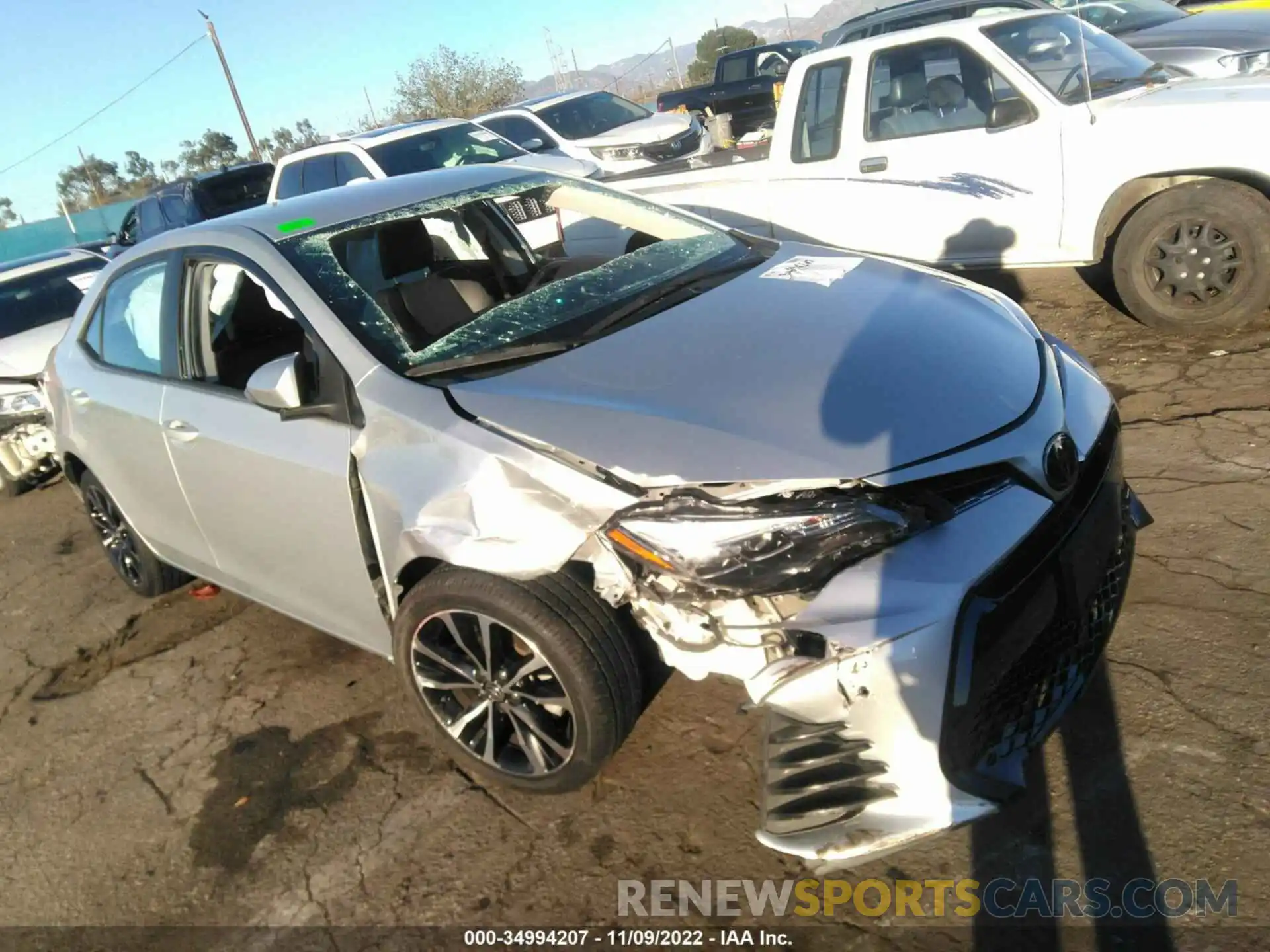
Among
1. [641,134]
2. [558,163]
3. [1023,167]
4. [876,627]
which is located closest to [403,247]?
[876,627]

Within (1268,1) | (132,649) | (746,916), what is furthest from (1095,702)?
(1268,1)

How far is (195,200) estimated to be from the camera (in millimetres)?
13320

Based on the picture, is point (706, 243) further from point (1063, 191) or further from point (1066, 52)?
point (1066, 52)

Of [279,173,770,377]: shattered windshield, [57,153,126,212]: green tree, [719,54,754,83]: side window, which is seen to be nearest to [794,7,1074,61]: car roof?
[279,173,770,377]: shattered windshield

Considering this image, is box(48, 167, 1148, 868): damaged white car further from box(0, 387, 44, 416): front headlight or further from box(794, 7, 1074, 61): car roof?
box(0, 387, 44, 416): front headlight

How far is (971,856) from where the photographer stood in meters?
2.39

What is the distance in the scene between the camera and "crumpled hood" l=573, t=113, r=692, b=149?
1073 cm

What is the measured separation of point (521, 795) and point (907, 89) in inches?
197

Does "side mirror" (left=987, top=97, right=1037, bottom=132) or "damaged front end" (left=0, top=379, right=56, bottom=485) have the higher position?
"side mirror" (left=987, top=97, right=1037, bottom=132)

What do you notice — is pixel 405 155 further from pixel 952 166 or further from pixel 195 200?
pixel 952 166

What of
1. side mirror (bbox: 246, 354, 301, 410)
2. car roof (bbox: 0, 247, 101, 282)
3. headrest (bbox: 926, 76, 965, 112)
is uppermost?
car roof (bbox: 0, 247, 101, 282)

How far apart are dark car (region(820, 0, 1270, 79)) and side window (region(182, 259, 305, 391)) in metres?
4.99

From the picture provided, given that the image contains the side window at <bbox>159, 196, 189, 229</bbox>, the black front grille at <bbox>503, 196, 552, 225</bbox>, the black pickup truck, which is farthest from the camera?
the black pickup truck

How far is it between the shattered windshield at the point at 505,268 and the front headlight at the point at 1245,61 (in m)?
6.03
